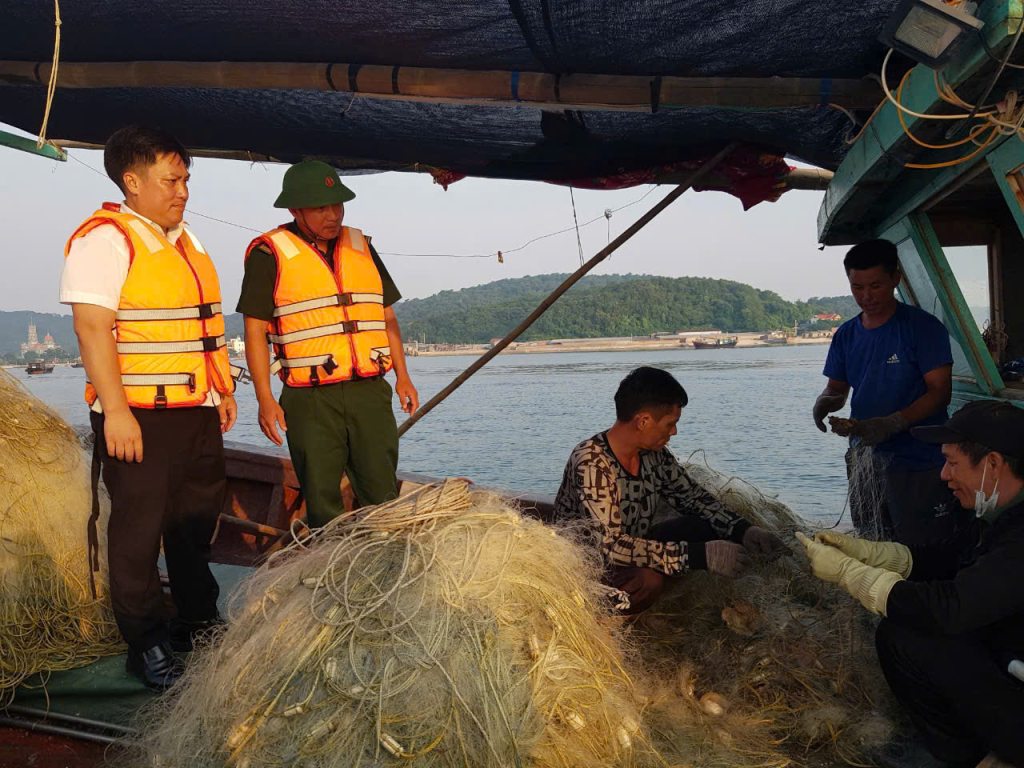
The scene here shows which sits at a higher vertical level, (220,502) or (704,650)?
(220,502)

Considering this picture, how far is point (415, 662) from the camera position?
211 centimetres

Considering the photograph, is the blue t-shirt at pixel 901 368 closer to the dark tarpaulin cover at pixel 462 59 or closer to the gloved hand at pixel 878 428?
the gloved hand at pixel 878 428

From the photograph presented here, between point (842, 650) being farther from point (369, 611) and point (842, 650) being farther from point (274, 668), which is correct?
point (274, 668)

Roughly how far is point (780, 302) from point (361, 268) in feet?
193

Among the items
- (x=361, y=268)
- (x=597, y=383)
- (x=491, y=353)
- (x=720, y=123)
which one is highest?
(x=720, y=123)

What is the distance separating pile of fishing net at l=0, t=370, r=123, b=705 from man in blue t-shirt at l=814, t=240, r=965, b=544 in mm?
3208

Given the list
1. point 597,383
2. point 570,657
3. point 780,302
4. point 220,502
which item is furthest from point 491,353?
point 780,302

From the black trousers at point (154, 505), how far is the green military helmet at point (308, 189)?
88 centimetres

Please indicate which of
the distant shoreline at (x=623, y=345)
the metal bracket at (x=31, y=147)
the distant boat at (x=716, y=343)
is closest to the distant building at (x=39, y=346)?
the distant shoreline at (x=623, y=345)

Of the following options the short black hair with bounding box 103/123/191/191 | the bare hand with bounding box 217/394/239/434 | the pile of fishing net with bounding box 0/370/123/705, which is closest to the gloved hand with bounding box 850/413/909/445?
the bare hand with bounding box 217/394/239/434

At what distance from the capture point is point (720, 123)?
4031mm

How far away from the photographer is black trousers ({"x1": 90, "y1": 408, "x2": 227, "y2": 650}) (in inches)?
119

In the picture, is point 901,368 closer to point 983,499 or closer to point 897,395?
point 897,395

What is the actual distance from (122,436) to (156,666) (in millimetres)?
828
